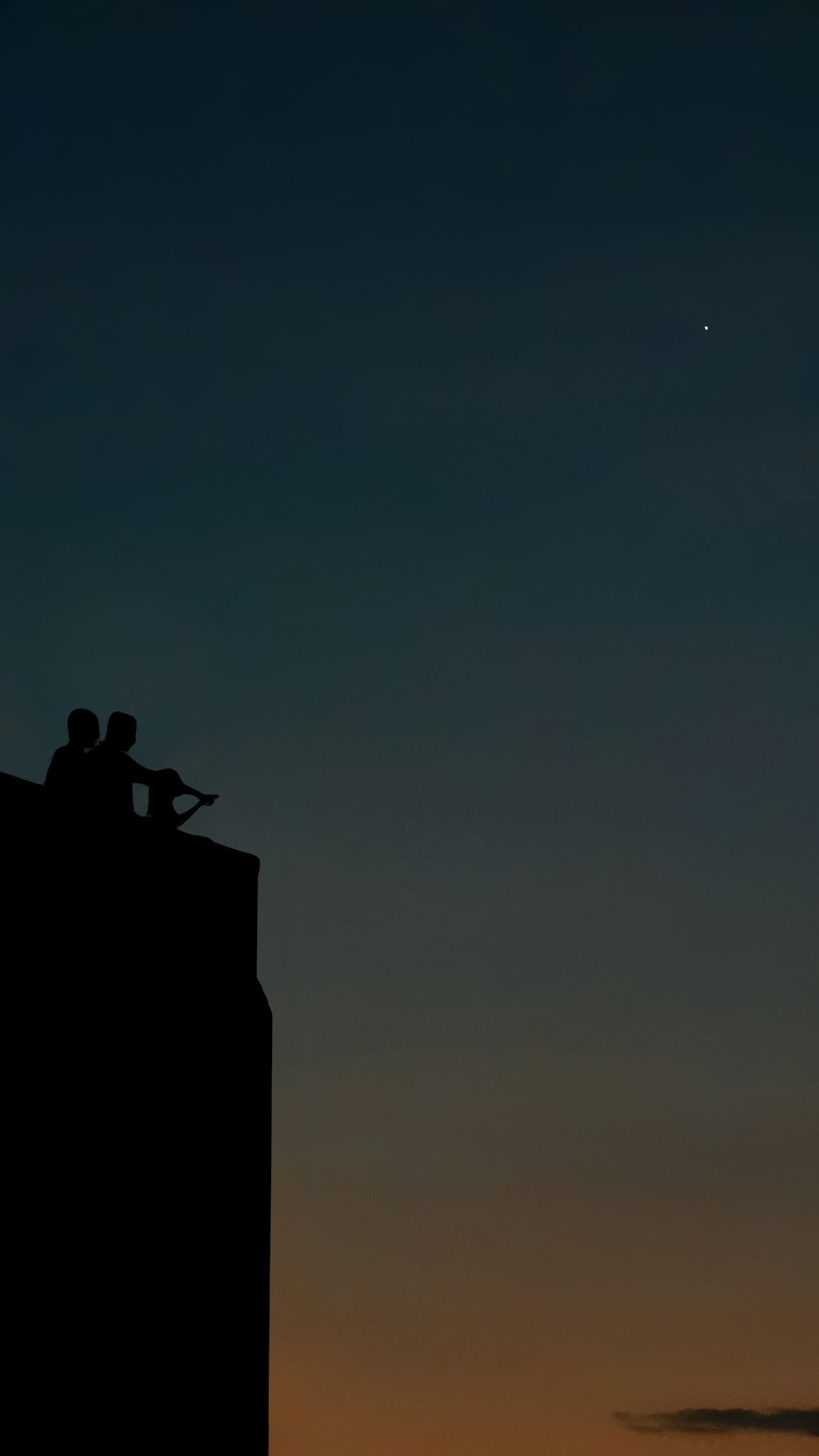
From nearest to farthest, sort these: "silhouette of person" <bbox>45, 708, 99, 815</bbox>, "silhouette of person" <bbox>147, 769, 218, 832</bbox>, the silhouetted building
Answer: the silhouetted building → "silhouette of person" <bbox>45, 708, 99, 815</bbox> → "silhouette of person" <bbox>147, 769, 218, 832</bbox>

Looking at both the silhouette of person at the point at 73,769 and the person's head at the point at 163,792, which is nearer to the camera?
the silhouette of person at the point at 73,769

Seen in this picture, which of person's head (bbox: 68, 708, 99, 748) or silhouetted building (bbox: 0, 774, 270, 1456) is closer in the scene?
silhouetted building (bbox: 0, 774, 270, 1456)

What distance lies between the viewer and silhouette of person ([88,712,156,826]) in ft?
49.5

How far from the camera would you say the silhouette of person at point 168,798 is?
52.9 ft

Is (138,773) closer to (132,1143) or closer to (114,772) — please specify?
(114,772)

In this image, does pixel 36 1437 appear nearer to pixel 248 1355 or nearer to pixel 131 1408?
pixel 131 1408

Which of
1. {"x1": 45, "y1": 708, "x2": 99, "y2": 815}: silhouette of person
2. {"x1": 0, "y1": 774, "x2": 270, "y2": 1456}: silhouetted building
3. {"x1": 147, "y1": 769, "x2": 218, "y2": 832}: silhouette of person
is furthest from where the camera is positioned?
{"x1": 147, "y1": 769, "x2": 218, "y2": 832}: silhouette of person

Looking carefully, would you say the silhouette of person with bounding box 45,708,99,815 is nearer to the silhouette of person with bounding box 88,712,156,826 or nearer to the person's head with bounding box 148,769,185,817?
the silhouette of person with bounding box 88,712,156,826

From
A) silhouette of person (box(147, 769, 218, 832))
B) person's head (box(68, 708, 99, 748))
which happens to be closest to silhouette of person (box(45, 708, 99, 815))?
person's head (box(68, 708, 99, 748))

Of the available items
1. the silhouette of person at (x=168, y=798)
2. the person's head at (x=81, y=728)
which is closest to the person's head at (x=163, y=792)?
the silhouette of person at (x=168, y=798)

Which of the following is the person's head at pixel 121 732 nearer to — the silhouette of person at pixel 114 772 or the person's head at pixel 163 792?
the silhouette of person at pixel 114 772

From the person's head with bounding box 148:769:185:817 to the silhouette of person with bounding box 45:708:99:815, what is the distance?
1145mm

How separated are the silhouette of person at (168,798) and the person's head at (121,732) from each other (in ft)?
2.72

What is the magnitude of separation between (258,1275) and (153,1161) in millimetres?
1822
